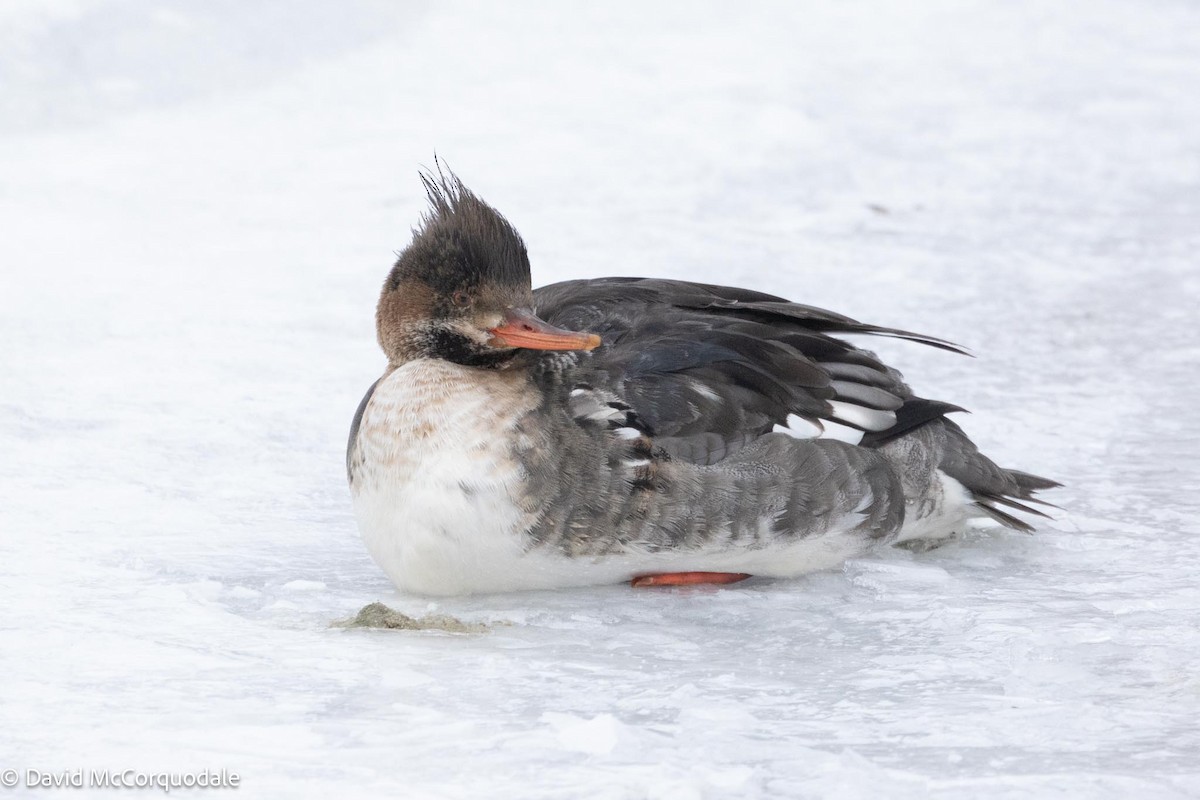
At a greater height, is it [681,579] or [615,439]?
[615,439]

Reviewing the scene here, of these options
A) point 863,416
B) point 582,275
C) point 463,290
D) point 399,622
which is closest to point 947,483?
point 863,416

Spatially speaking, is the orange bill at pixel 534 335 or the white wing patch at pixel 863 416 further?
the white wing patch at pixel 863 416

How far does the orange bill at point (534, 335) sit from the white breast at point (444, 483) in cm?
11

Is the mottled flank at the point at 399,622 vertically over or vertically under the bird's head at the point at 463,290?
under

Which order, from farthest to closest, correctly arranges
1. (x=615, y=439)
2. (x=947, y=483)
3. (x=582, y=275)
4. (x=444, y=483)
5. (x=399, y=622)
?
1. (x=582, y=275)
2. (x=947, y=483)
3. (x=615, y=439)
4. (x=444, y=483)
5. (x=399, y=622)

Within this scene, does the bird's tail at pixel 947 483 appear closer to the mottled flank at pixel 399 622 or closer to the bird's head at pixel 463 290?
the bird's head at pixel 463 290

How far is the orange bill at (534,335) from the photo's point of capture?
355 centimetres

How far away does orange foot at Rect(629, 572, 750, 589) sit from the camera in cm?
371

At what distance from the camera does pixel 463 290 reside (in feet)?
12.3

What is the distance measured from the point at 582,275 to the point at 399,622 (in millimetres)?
3598

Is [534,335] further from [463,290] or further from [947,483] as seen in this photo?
[947,483]

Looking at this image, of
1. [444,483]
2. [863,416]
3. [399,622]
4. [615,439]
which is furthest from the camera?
[863,416]

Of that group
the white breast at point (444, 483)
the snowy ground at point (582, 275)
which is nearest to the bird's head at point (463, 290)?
the white breast at point (444, 483)

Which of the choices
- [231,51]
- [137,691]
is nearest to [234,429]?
[137,691]
